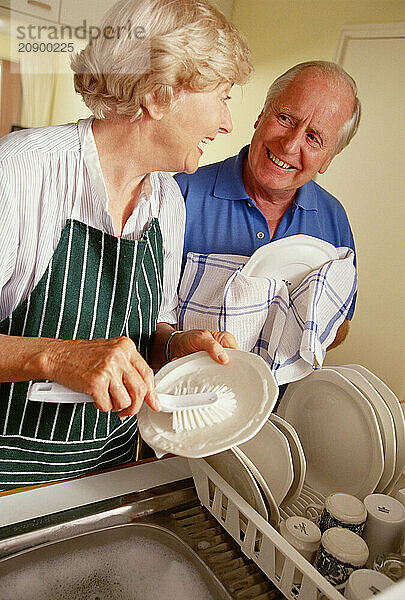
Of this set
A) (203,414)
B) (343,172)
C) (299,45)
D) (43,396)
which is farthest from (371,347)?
(43,396)

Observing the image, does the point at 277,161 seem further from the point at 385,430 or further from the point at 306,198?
the point at 385,430

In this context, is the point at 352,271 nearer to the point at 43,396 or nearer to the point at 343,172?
the point at 43,396

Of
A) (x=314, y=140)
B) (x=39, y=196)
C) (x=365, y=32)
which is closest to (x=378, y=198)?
(x=365, y=32)

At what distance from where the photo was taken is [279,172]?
1.12m

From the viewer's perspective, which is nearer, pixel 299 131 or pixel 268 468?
pixel 268 468

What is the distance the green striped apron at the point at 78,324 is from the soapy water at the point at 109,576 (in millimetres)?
230

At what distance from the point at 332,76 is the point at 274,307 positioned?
0.50m

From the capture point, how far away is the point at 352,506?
686 millimetres

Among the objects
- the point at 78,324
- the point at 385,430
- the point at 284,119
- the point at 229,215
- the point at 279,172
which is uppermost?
the point at 284,119

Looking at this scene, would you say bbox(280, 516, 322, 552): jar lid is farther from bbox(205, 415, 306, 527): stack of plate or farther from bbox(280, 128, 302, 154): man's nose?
bbox(280, 128, 302, 154): man's nose

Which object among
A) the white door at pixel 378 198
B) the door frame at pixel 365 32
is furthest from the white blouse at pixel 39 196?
the door frame at pixel 365 32

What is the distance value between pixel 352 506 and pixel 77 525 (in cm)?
35

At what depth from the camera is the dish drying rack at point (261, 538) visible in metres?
0.58

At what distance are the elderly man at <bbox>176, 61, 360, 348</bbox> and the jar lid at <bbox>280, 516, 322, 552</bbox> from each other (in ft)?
1.81
